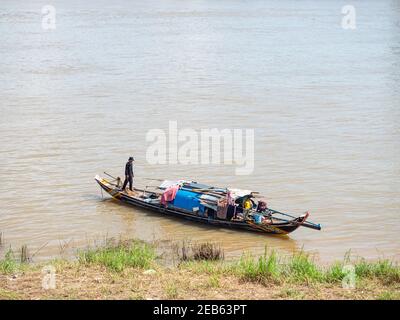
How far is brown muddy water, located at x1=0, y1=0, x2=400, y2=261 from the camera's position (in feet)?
58.1

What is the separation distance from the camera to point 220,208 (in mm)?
17156

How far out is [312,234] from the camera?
17.1 m

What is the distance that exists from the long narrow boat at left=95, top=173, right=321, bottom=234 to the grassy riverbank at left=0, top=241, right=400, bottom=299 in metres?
4.38

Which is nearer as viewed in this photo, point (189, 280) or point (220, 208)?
point (189, 280)

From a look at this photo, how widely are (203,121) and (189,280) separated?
1682 centimetres

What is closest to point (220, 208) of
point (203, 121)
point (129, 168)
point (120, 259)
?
point (129, 168)

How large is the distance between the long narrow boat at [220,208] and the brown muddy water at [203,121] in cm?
26

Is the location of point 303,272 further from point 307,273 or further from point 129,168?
point 129,168

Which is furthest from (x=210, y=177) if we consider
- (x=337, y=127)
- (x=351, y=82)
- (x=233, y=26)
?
(x=233, y=26)

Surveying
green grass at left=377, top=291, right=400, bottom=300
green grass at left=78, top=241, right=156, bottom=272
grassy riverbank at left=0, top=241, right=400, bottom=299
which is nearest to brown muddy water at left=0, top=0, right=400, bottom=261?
green grass at left=78, top=241, right=156, bottom=272

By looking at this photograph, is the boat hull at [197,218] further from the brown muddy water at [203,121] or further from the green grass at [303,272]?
the green grass at [303,272]

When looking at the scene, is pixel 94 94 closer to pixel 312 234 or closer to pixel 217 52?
pixel 217 52

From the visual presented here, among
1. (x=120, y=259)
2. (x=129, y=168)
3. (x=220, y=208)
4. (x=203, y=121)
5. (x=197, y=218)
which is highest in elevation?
(x=203, y=121)
